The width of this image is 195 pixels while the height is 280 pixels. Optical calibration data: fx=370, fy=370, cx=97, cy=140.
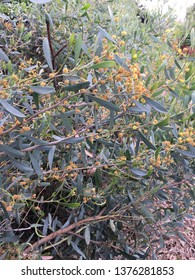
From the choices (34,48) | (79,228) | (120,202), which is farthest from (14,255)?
(34,48)

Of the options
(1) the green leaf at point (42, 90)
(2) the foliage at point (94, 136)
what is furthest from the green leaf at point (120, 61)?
(1) the green leaf at point (42, 90)

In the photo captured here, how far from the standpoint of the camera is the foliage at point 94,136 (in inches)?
39.0

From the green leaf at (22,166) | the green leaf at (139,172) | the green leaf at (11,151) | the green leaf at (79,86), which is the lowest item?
the green leaf at (139,172)

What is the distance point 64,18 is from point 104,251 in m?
1.04

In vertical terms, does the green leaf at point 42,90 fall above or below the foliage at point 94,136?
above

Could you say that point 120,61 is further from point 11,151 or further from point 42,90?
point 11,151

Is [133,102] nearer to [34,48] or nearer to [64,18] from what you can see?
[64,18]

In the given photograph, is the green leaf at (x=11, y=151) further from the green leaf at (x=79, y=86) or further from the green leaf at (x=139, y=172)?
the green leaf at (x=139, y=172)

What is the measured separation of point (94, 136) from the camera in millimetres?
1239

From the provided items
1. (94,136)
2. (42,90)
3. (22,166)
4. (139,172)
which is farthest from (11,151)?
(139,172)

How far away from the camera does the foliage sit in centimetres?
99

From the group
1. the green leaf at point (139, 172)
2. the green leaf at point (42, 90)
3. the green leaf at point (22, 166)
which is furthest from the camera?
the green leaf at point (139, 172)

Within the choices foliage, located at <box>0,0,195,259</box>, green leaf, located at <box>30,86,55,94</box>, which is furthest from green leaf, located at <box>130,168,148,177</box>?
green leaf, located at <box>30,86,55,94</box>

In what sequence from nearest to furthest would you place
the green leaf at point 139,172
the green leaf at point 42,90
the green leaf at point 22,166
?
1. the green leaf at point 42,90
2. the green leaf at point 22,166
3. the green leaf at point 139,172
